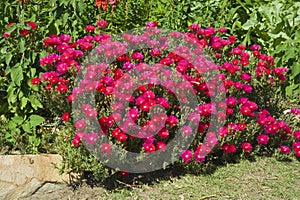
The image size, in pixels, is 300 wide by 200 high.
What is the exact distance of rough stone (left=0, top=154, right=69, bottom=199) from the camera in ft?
12.3

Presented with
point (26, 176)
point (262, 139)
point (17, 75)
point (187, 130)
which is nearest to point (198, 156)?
point (187, 130)

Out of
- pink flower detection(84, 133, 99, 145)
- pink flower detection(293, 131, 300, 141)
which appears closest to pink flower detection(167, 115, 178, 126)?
pink flower detection(84, 133, 99, 145)

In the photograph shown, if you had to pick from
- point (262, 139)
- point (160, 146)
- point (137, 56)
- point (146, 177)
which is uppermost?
point (137, 56)

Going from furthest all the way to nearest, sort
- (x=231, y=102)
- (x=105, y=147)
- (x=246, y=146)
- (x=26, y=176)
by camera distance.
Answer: (x=246, y=146)
(x=231, y=102)
(x=26, y=176)
(x=105, y=147)

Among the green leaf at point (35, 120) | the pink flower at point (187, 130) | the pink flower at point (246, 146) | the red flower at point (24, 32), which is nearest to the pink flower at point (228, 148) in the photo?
the pink flower at point (246, 146)

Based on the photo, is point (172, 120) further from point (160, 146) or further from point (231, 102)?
point (231, 102)

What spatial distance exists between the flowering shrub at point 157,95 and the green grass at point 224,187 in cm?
18

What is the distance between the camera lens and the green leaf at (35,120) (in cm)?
417

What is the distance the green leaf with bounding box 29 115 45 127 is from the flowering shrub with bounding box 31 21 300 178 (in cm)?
29

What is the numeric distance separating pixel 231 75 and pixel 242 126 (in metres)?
0.49

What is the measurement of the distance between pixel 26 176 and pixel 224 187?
5.12ft

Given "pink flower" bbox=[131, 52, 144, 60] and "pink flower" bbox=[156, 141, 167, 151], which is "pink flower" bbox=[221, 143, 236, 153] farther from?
"pink flower" bbox=[131, 52, 144, 60]

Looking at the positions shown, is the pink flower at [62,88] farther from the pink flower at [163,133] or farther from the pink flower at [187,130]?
the pink flower at [187,130]

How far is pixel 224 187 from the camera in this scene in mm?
3975
